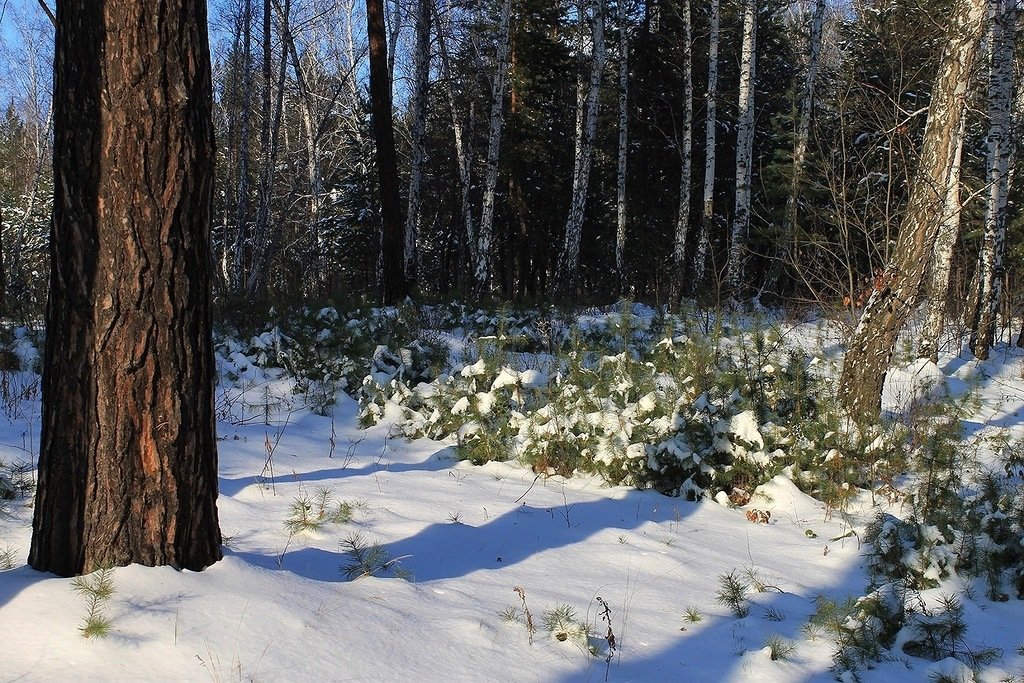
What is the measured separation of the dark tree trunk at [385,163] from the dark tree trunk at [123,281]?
8933 mm

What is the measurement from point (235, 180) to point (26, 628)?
112ft

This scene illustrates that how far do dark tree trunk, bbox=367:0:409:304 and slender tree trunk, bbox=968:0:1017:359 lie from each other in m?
8.21

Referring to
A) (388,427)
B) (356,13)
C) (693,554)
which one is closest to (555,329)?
(388,427)

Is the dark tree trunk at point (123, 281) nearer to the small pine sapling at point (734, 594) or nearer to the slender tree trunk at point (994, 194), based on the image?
the small pine sapling at point (734, 594)

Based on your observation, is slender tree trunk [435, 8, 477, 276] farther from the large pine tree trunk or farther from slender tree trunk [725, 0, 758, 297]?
the large pine tree trunk

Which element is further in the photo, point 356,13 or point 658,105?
point 356,13

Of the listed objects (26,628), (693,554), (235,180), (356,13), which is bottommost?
(693,554)

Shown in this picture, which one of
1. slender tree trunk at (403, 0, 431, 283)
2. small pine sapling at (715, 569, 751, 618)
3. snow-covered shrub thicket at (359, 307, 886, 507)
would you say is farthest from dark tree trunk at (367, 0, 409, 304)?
small pine sapling at (715, 569, 751, 618)

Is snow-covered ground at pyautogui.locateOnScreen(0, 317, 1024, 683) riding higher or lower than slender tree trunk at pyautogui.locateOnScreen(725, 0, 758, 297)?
lower

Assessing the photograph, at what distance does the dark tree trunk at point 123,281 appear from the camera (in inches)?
97.4

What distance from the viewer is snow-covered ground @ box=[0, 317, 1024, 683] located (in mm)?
2346

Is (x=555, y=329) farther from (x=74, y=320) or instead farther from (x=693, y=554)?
(x=74, y=320)

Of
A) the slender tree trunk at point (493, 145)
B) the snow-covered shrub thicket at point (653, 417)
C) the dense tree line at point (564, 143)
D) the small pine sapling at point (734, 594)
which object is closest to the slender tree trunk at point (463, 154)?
the dense tree line at point (564, 143)

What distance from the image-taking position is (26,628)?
224cm
